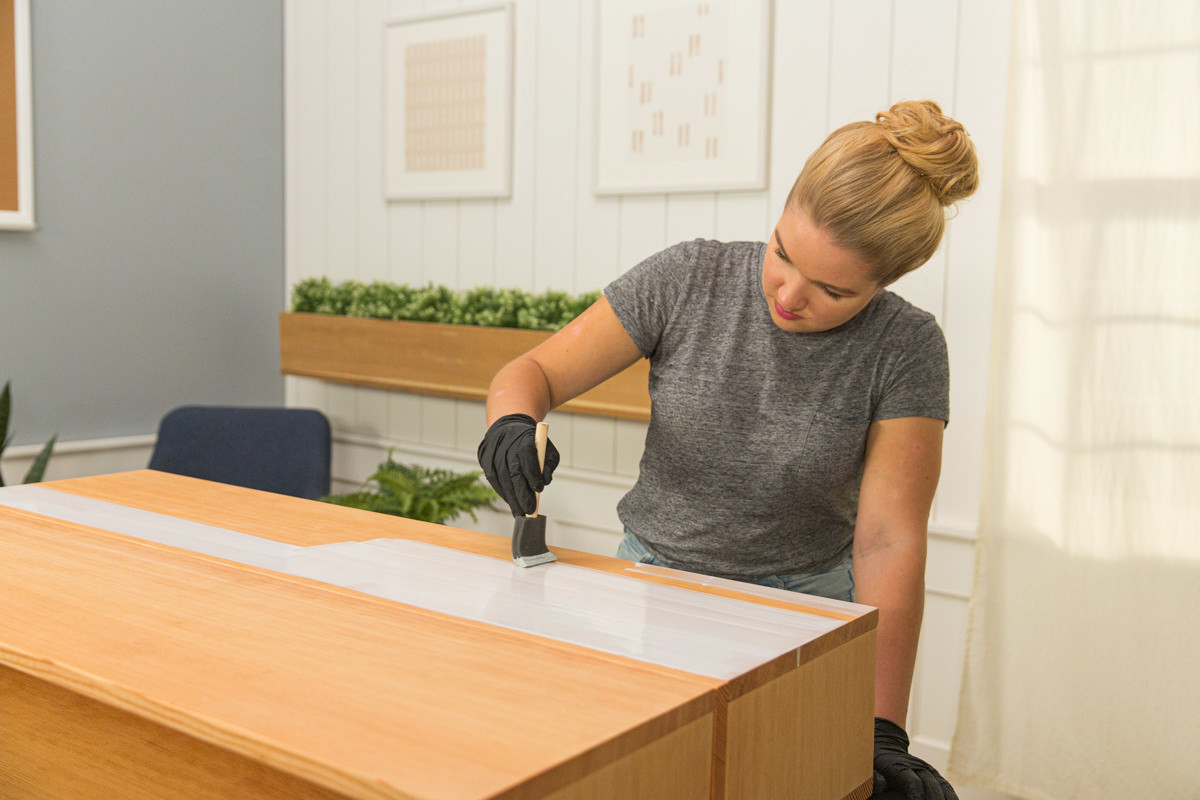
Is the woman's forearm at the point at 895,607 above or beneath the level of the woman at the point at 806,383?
beneath

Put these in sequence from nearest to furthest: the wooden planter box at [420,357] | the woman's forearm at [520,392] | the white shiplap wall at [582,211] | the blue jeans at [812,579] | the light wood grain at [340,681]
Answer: the light wood grain at [340,681] < the woman's forearm at [520,392] < the blue jeans at [812,579] < the white shiplap wall at [582,211] < the wooden planter box at [420,357]

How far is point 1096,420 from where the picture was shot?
2.03 m

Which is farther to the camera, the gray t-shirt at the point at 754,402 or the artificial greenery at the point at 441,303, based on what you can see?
the artificial greenery at the point at 441,303

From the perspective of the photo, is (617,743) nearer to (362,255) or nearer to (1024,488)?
(1024,488)

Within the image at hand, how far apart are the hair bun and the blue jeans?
588 mm

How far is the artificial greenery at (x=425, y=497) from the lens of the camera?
2809 mm

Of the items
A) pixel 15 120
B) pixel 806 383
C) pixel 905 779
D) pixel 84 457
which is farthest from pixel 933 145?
pixel 84 457

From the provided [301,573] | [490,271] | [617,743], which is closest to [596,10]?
[490,271]

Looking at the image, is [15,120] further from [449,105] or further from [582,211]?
[582,211]

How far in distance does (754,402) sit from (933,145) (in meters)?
0.44

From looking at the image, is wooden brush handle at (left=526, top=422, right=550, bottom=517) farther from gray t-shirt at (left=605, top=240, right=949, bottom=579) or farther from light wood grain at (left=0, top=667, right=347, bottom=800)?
light wood grain at (left=0, top=667, right=347, bottom=800)

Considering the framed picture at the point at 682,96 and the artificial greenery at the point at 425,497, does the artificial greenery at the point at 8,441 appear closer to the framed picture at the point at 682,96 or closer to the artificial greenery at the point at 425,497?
the artificial greenery at the point at 425,497

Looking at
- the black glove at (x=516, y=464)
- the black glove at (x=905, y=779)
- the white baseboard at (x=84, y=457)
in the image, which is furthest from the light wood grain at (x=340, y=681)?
the white baseboard at (x=84, y=457)

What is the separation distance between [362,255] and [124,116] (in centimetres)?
77
